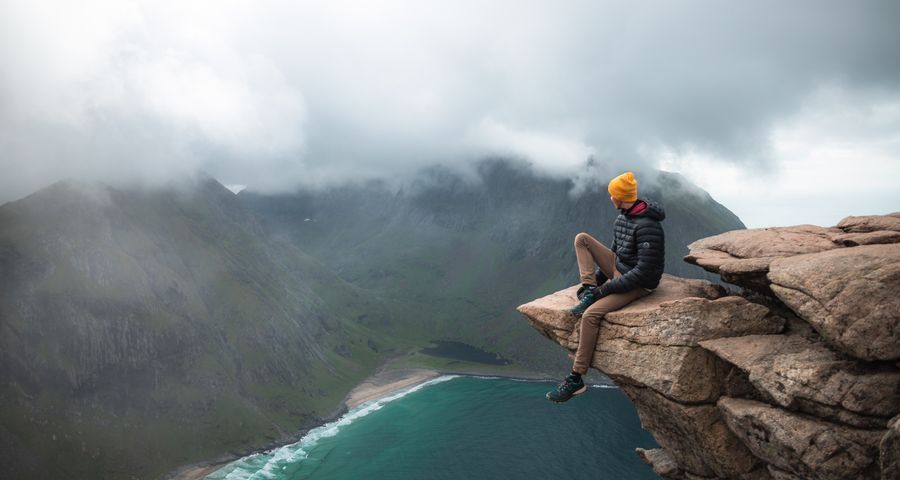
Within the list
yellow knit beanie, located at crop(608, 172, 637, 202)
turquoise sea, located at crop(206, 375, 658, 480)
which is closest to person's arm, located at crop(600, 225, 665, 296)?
yellow knit beanie, located at crop(608, 172, 637, 202)

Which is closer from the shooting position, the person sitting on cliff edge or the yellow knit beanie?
the person sitting on cliff edge

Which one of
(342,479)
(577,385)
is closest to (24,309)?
(342,479)

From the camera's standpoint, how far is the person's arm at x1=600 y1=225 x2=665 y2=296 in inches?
755

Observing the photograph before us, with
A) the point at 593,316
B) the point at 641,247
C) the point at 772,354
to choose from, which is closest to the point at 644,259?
the point at 641,247

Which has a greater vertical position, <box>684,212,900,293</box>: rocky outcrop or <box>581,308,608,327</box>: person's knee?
<box>684,212,900,293</box>: rocky outcrop

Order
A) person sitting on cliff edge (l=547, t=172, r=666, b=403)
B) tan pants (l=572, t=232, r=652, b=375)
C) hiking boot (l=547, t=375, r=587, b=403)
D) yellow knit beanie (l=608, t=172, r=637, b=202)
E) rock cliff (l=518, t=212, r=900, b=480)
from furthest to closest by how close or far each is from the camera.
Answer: hiking boot (l=547, t=375, r=587, b=403), tan pants (l=572, t=232, r=652, b=375), yellow knit beanie (l=608, t=172, r=637, b=202), person sitting on cliff edge (l=547, t=172, r=666, b=403), rock cliff (l=518, t=212, r=900, b=480)

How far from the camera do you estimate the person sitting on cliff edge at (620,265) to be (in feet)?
63.5

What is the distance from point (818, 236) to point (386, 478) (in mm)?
165931

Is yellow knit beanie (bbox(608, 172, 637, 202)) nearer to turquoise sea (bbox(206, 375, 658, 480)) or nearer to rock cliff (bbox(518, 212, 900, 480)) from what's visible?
rock cliff (bbox(518, 212, 900, 480))

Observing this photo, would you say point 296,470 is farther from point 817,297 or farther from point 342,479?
point 817,297

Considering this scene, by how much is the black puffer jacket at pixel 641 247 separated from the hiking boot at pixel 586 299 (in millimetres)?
845

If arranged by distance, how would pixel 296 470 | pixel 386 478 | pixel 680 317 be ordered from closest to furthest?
pixel 680 317
pixel 386 478
pixel 296 470

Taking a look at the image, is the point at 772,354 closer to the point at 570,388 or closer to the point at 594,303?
the point at 594,303

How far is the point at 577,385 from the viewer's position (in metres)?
21.1
